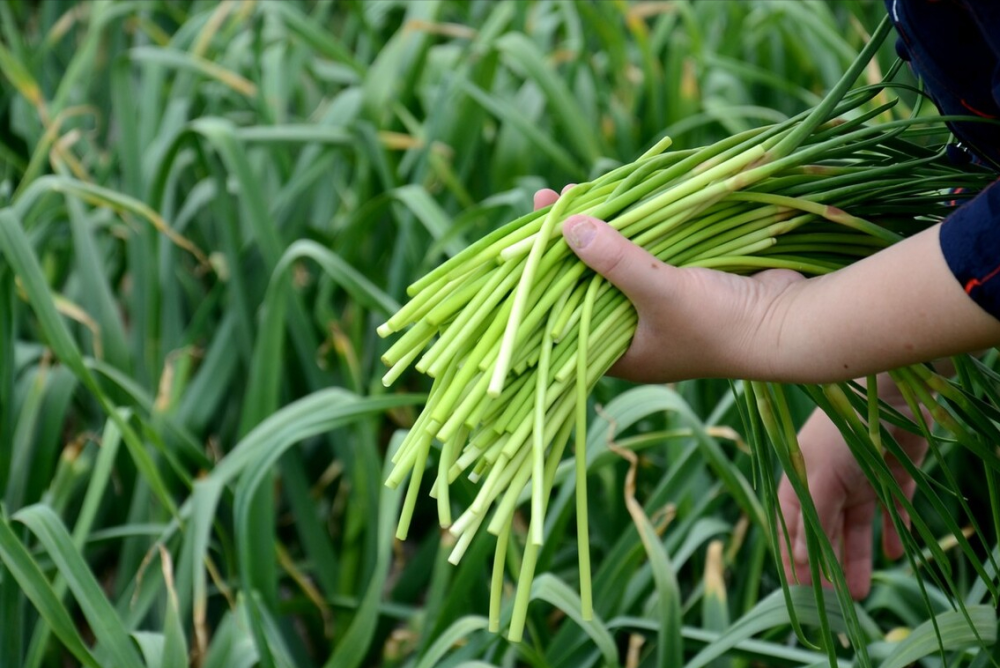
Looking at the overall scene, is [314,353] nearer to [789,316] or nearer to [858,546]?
[858,546]

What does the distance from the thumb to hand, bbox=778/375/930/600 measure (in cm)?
30

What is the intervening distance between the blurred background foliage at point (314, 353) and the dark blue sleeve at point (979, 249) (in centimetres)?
28

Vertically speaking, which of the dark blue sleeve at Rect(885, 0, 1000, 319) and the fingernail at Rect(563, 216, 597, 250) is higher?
the dark blue sleeve at Rect(885, 0, 1000, 319)

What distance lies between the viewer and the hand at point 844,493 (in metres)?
0.85

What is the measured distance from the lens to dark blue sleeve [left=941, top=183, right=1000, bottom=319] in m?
0.53

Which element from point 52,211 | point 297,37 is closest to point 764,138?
point 52,211

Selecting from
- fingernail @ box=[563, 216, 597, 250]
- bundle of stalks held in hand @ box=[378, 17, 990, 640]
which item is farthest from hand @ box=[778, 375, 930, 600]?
fingernail @ box=[563, 216, 597, 250]

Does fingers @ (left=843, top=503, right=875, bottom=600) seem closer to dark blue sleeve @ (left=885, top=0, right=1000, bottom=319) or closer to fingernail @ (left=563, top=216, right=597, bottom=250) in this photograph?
dark blue sleeve @ (left=885, top=0, right=1000, bottom=319)

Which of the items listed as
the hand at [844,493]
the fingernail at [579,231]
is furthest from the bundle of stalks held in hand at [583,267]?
the hand at [844,493]

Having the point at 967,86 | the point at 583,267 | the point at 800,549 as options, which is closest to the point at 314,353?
the point at 800,549

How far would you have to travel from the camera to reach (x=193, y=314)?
4.95 feet

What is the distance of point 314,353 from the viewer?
1.31 meters

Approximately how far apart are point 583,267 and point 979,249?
0.66 feet

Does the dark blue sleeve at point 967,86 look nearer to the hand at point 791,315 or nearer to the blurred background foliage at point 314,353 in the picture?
the hand at point 791,315
